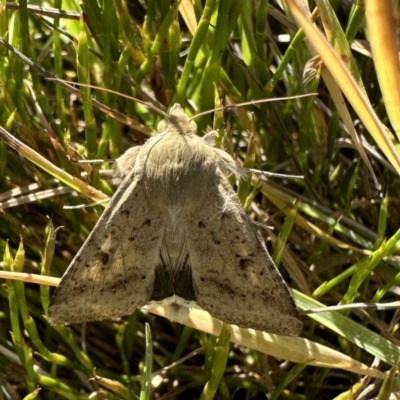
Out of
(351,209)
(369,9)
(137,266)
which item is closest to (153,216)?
(137,266)

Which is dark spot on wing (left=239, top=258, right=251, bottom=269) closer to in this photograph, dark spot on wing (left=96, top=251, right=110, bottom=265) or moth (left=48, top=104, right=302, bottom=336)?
moth (left=48, top=104, right=302, bottom=336)

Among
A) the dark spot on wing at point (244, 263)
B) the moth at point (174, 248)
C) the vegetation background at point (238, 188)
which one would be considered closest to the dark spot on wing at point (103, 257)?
the moth at point (174, 248)

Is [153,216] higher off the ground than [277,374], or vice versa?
[153,216]

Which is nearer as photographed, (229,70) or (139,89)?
(139,89)

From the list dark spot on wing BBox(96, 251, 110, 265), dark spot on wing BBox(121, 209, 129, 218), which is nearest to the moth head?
dark spot on wing BBox(121, 209, 129, 218)

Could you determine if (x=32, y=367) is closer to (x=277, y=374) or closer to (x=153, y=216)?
(x=153, y=216)

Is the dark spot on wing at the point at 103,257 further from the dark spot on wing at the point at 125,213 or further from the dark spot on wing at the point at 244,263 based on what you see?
the dark spot on wing at the point at 244,263
